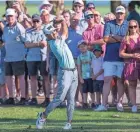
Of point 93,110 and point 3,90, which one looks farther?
point 3,90

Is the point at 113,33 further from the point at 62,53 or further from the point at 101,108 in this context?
the point at 62,53

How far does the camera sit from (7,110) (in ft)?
55.8

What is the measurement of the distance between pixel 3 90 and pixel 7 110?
190 cm

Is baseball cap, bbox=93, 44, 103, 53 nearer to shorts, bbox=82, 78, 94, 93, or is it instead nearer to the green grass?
shorts, bbox=82, 78, 94, 93

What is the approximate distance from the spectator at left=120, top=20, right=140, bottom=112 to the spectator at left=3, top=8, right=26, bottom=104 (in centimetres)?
265

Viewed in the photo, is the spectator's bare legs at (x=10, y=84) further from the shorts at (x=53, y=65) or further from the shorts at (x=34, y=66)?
Result: the shorts at (x=53, y=65)


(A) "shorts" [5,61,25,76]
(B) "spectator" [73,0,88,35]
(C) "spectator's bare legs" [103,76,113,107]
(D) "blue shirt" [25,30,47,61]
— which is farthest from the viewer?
(A) "shorts" [5,61,25,76]

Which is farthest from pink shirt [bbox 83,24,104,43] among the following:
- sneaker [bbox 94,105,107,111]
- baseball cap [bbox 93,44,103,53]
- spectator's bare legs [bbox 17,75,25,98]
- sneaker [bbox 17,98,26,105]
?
sneaker [bbox 17,98,26,105]

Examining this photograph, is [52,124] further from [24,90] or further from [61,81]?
[24,90]

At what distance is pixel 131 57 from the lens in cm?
1683

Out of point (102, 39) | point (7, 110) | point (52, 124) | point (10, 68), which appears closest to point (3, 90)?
point (10, 68)

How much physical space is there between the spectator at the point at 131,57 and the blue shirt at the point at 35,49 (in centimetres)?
216

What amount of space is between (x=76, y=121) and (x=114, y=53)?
2495mm

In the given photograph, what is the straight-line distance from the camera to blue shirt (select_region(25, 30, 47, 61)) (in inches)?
712
